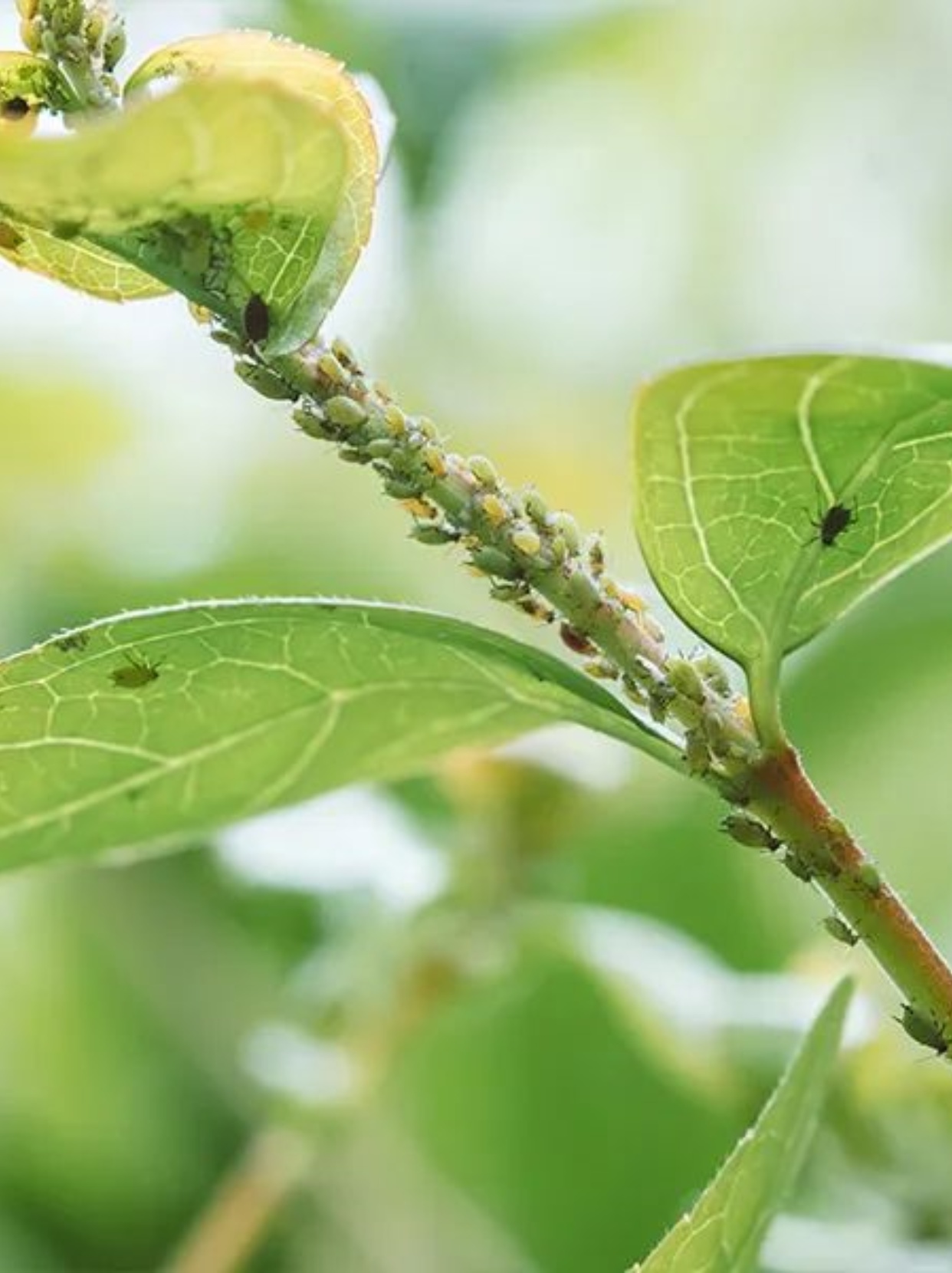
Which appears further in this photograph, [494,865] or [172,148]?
[494,865]

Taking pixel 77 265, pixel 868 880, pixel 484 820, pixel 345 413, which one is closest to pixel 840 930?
pixel 868 880

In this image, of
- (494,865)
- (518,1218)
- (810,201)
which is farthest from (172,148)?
(810,201)

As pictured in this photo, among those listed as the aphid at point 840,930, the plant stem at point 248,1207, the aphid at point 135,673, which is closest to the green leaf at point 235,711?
the aphid at point 135,673

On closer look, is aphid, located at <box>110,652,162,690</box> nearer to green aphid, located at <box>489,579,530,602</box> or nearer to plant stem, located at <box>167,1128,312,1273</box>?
green aphid, located at <box>489,579,530,602</box>

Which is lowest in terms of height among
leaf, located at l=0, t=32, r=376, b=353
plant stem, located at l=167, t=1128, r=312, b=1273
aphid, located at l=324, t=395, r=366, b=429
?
plant stem, located at l=167, t=1128, r=312, b=1273

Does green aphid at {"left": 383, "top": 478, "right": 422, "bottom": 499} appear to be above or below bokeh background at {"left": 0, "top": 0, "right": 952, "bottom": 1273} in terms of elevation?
above

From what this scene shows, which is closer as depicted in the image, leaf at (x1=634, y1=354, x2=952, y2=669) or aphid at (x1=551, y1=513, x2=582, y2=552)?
leaf at (x1=634, y1=354, x2=952, y2=669)

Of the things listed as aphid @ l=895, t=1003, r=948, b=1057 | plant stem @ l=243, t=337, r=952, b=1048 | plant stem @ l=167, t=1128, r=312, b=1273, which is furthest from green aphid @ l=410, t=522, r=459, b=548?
plant stem @ l=167, t=1128, r=312, b=1273

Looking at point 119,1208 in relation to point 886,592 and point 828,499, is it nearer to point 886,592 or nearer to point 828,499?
point 886,592
